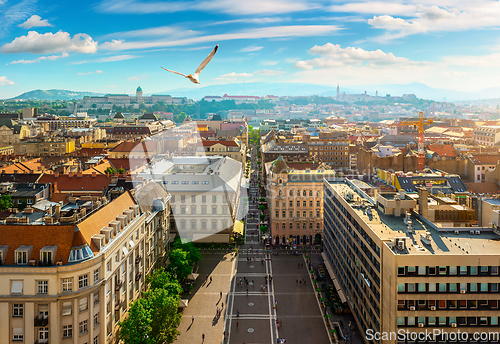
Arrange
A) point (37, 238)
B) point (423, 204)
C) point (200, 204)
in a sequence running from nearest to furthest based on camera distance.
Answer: point (37, 238) < point (423, 204) < point (200, 204)

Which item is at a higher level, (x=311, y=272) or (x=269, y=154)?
(x=269, y=154)

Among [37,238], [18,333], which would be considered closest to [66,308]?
[18,333]

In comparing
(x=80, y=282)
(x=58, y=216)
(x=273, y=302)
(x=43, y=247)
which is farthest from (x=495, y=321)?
(x=58, y=216)

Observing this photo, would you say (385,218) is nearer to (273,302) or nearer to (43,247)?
(273,302)

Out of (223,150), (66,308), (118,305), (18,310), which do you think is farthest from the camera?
(223,150)

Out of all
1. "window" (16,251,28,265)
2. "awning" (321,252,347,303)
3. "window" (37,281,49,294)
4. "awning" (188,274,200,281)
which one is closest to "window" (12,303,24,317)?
"window" (37,281,49,294)

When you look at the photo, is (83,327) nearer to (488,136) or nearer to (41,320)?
(41,320)

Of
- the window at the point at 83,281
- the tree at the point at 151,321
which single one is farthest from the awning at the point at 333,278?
the window at the point at 83,281
